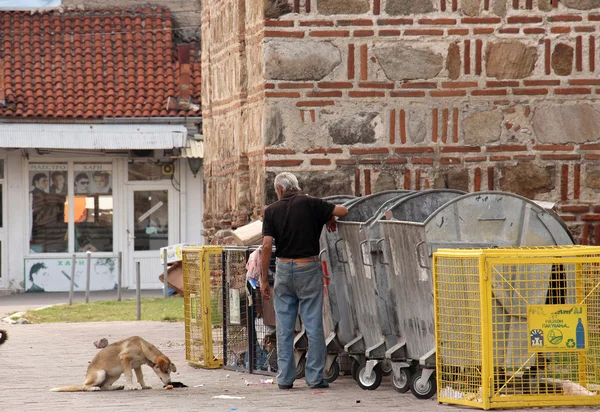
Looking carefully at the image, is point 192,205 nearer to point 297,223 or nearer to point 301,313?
point 301,313

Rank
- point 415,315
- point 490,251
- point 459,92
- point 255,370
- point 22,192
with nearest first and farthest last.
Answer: point 490,251, point 415,315, point 255,370, point 459,92, point 22,192

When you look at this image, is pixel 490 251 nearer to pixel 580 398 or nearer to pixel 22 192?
pixel 580 398

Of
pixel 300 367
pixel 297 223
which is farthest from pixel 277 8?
pixel 300 367

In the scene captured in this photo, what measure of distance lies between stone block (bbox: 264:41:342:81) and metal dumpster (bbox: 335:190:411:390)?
248 centimetres

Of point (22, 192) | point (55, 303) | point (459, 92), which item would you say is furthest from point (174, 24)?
point (459, 92)

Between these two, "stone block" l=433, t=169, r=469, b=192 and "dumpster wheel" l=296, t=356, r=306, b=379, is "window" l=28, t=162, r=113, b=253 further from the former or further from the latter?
"dumpster wheel" l=296, t=356, r=306, b=379

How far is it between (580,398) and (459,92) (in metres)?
5.17

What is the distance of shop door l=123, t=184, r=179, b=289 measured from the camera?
1188 inches

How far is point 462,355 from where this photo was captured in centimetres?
956

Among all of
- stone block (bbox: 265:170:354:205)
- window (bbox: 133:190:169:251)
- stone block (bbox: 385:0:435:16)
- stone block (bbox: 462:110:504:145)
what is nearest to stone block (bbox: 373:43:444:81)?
stone block (bbox: 385:0:435:16)

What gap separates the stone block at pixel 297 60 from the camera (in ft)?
44.9

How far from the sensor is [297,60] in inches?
539

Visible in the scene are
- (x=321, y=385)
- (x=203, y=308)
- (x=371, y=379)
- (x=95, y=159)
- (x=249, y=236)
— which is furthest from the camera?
(x=95, y=159)

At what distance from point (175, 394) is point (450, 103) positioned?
485 cm
